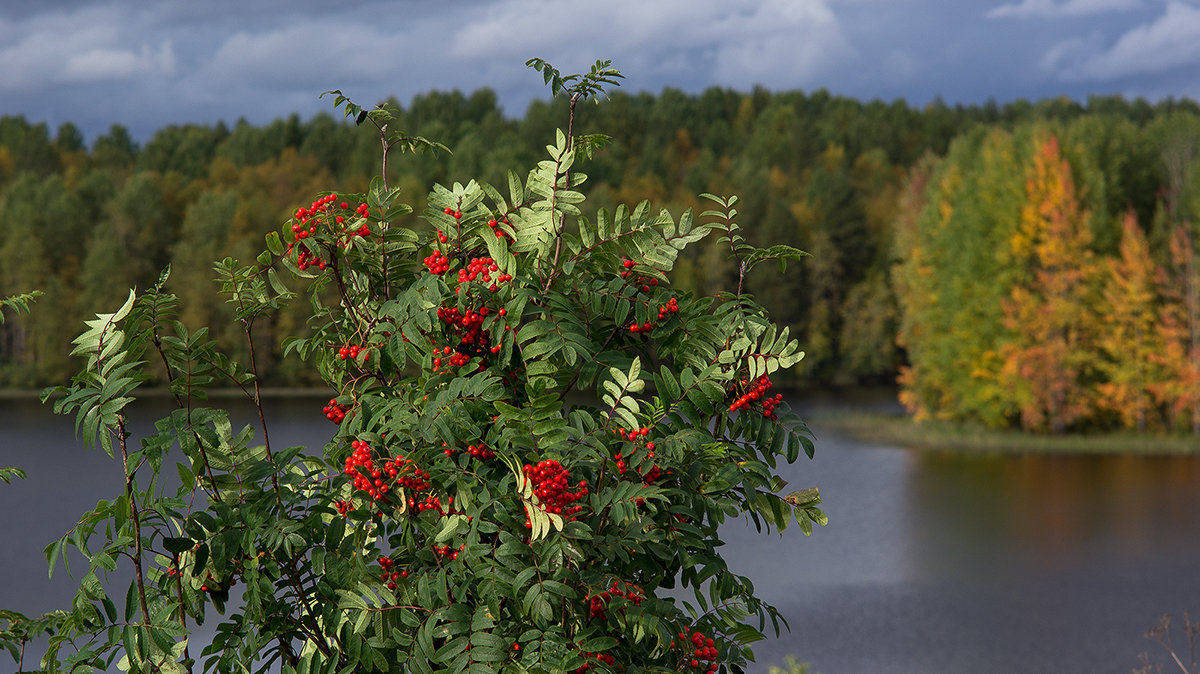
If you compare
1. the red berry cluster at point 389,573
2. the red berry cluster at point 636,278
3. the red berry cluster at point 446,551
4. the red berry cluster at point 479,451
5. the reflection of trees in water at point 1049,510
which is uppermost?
the red berry cluster at point 636,278

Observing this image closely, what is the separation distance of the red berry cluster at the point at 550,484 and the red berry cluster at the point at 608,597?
0.72 ft

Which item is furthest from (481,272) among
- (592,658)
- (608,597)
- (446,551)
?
(592,658)

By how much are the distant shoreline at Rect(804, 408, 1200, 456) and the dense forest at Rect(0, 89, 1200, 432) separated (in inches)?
25.9

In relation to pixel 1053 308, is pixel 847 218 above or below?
above

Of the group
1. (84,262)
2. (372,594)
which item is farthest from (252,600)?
(84,262)

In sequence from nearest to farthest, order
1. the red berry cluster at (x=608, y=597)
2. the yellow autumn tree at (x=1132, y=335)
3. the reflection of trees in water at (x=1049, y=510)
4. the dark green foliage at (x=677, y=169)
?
1. the red berry cluster at (x=608, y=597)
2. the reflection of trees in water at (x=1049, y=510)
3. the yellow autumn tree at (x=1132, y=335)
4. the dark green foliage at (x=677, y=169)

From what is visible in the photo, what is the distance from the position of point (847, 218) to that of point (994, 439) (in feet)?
75.0

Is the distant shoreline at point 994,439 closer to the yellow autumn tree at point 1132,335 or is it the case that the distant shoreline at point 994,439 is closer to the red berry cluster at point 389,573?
the yellow autumn tree at point 1132,335

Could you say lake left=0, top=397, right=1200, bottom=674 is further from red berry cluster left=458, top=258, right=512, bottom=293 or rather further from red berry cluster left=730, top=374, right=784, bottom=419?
red berry cluster left=458, top=258, right=512, bottom=293

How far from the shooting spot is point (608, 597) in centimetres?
234

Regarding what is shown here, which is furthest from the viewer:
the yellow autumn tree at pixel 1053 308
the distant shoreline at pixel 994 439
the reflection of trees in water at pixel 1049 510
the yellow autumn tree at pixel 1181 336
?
the yellow autumn tree at pixel 1053 308

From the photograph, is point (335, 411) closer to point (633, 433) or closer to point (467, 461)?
point (467, 461)

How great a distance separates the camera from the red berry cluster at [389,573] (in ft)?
8.23

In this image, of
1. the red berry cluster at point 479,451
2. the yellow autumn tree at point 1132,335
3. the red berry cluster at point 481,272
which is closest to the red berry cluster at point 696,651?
the red berry cluster at point 479,451
